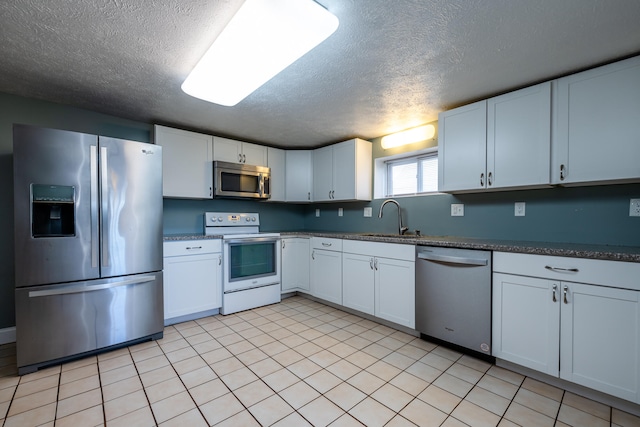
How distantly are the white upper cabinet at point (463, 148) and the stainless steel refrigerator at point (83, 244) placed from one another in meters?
2.65

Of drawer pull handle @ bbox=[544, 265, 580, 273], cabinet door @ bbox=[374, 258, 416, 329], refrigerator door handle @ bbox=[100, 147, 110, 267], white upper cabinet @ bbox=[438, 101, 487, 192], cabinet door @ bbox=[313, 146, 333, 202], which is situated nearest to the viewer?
drawer pull handle @ bbox=[544, 265, 580, 273]

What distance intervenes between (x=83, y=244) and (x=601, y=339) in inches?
140

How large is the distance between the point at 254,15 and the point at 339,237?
231cm

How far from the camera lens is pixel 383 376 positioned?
6.32ft

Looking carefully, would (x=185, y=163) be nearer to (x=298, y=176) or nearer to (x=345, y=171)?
(x=298, y=176)

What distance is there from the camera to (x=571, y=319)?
67.6 inches

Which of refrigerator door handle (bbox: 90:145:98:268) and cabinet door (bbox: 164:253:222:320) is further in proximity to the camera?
cabinet door (bbox: 164:253:222:320)

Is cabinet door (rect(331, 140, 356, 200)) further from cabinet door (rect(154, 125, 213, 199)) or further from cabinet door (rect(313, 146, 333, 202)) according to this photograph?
cabinet door (rect(154, 125, 213, 199))

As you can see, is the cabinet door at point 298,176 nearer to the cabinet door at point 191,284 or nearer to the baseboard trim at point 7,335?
the cabinet door at point 191,284

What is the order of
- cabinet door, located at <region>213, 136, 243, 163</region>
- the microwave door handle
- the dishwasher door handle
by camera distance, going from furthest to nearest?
the microwave door handle < cabinet door, located at <region>213, 136, 243, 163</region> < the dishwasher door handle

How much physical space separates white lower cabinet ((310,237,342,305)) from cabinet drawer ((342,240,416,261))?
17 cm

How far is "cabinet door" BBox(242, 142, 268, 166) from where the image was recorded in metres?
3.63

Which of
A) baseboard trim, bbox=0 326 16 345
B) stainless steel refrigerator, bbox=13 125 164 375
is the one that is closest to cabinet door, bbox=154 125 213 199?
stainless steel refrigerator, bbox=13 125 164 375

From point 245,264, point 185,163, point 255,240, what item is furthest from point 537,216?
point 185,163
